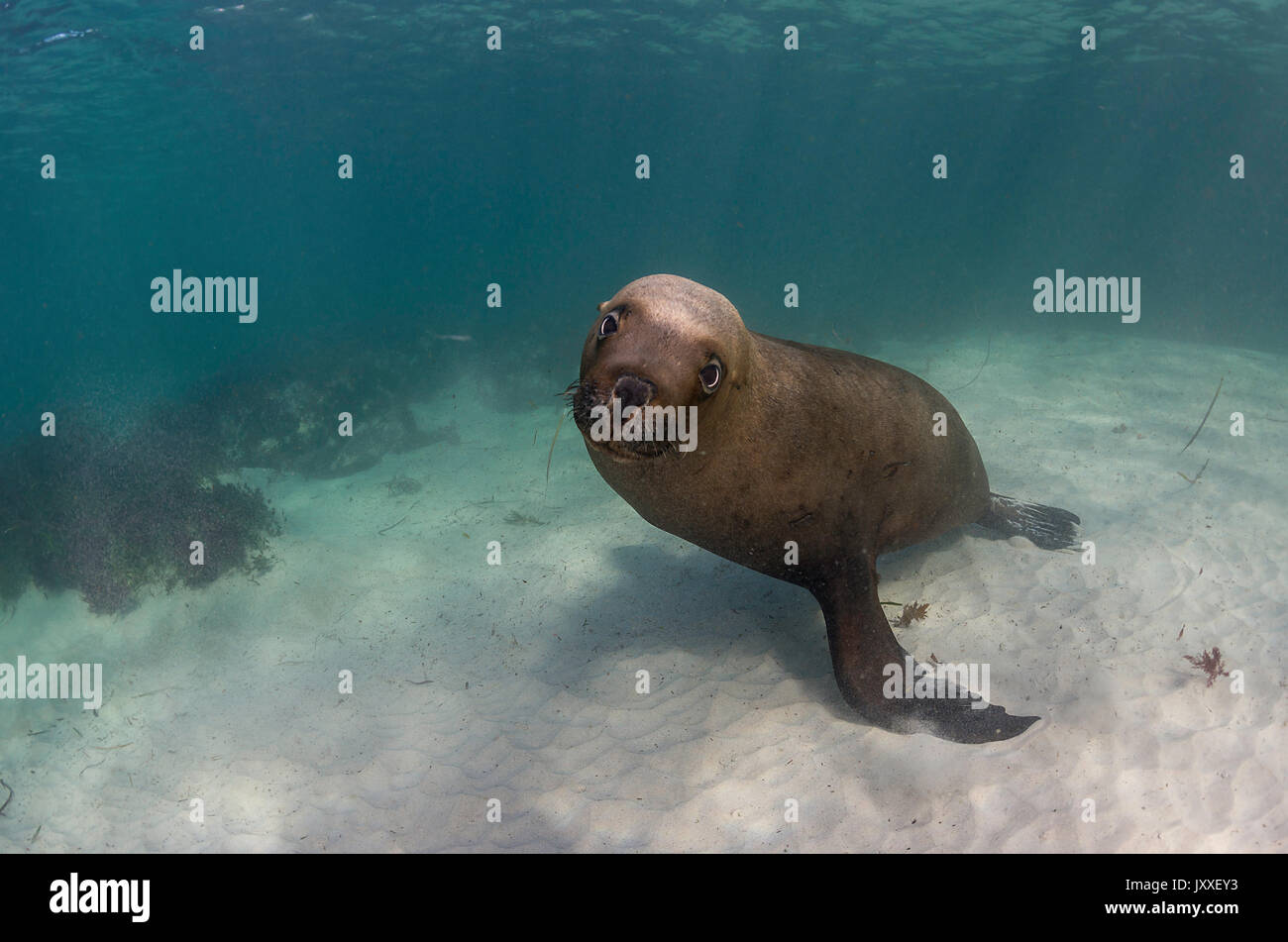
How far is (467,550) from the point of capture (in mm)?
7949

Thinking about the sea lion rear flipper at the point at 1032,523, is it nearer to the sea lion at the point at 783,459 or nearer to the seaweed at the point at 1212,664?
the sea lion at the point at 783,459

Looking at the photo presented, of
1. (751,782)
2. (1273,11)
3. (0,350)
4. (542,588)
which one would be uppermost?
(1273,11)

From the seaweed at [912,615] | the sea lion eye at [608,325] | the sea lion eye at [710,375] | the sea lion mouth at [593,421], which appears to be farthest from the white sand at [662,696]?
the sea lion eye at [608,325]

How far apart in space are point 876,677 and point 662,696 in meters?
1.47

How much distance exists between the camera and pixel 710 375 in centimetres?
320

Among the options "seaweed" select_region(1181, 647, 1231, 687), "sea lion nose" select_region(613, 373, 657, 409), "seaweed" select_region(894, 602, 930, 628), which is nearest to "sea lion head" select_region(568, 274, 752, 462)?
"sea lion nose" select_region(613, 373, 657, 409)

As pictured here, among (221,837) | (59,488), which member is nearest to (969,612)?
(221,837)

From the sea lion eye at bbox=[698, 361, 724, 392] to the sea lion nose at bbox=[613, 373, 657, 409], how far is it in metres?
0.37

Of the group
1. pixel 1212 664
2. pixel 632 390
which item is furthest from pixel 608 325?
pixel 1212 664

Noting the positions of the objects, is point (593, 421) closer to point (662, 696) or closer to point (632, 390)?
point (632, 390)

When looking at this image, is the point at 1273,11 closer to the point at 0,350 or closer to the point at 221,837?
the point at 221,837

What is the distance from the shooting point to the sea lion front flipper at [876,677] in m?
3.63

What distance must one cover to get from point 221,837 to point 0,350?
105 m

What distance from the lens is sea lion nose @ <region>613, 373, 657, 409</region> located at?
2845 mm
